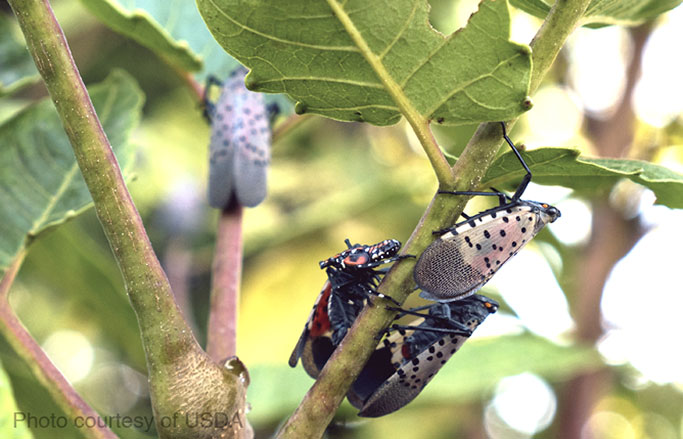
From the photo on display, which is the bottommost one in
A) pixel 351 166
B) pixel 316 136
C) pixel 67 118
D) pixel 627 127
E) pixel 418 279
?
pixel 418 279

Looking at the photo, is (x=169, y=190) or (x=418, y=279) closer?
(x=418, y=279)

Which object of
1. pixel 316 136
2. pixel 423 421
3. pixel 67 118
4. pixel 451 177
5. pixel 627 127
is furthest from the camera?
pixel 316 136

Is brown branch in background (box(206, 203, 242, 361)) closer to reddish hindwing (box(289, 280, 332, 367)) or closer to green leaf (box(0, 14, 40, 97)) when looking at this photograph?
reddish hindwing (box(289, 280, 332, 367))

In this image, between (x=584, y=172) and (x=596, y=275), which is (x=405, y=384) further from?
(x=596, y=275)

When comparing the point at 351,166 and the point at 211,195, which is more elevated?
the point at 351,166

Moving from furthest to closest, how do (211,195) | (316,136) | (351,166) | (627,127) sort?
(316,136) → (351,166) → (627,127) → (211,195)

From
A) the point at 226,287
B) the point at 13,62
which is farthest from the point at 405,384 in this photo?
the point at 13,62

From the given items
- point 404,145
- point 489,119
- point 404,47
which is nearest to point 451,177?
point 489,119

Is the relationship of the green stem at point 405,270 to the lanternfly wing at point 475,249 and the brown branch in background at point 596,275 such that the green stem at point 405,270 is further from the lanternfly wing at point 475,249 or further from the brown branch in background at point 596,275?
the brown branch in background at point 596,275

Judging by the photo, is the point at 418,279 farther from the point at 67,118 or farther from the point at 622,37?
the point at 622,37
